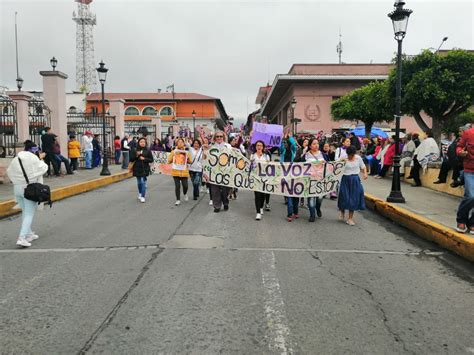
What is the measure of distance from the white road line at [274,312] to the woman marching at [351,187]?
3.42m

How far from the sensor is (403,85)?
18984mm

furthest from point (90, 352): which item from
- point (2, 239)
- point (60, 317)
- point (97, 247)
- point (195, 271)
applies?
point (2, 239)

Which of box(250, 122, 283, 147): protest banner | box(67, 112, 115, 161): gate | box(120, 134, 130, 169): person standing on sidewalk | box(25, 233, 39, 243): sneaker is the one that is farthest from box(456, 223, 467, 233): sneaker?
box(67, 112, 115, 161): gate

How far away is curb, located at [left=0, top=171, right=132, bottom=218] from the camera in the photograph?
32.0 ft

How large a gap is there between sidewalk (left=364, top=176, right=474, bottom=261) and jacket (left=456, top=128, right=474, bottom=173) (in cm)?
111

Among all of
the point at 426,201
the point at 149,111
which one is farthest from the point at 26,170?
the point at 149,111

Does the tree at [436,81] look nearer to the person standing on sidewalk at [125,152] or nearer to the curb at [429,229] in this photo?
the curb at [429,229]

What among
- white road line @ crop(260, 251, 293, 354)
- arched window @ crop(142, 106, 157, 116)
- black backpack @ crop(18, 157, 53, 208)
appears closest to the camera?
white road line @ crop(260, 251, 293, 354)

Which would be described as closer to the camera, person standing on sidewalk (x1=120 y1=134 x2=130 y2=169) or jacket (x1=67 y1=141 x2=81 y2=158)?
jacket (x1=67 y1=141 x2=81 y2=158)

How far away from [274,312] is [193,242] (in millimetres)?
3024

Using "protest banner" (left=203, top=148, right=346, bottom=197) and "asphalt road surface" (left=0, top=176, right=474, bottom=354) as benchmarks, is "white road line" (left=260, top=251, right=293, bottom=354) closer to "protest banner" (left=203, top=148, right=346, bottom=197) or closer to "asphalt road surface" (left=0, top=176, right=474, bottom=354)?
"asphalt road surface" (left=0, top=176, right=474, bottom=354)

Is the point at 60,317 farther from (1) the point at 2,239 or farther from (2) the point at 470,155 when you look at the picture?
(2) the point at 470,155

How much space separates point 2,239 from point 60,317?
164 inches

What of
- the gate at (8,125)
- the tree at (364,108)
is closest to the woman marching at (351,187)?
the gate at (8,125)
